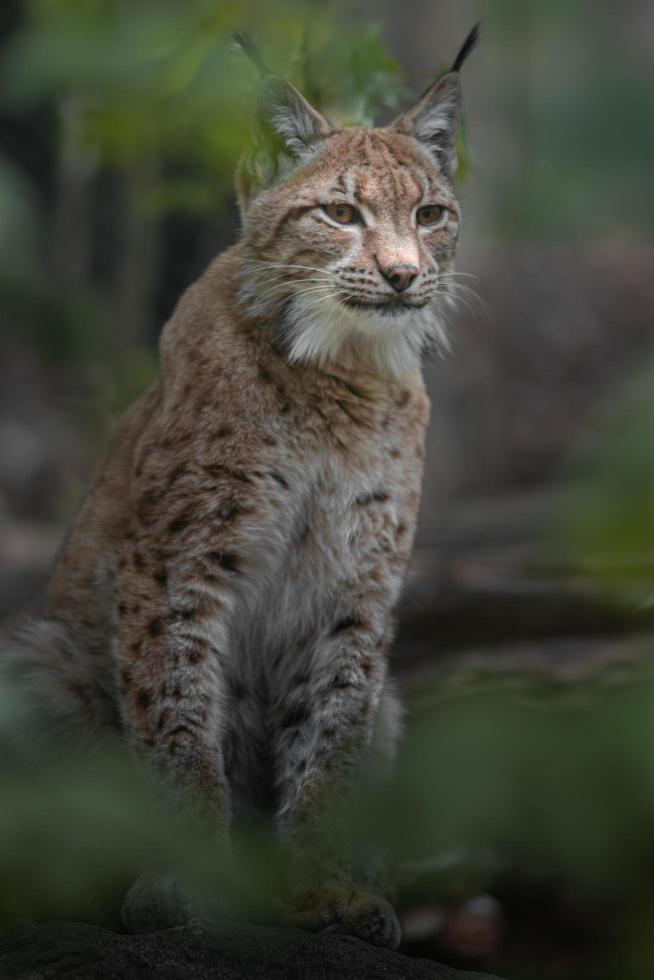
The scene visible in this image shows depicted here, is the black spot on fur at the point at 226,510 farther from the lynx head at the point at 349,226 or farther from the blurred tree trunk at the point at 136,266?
the blurred tree trunk at the point at 136,266

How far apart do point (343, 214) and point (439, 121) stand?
0.43 metres

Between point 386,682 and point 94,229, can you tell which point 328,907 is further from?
point 94,229

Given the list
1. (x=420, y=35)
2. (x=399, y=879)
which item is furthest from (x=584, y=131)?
(x=399, y=879)

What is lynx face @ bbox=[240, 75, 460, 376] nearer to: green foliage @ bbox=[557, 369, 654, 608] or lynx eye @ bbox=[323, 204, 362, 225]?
lynx eye @ bbox=[323, 204, 362, 225]

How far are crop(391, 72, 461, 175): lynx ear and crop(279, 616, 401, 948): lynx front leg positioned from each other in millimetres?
1390

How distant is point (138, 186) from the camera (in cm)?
838

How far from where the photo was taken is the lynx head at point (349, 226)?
3.48m

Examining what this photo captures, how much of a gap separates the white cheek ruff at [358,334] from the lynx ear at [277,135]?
37 centimetres

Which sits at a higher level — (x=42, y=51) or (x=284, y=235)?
(x=42, y=51)

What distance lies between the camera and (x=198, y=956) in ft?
8.99

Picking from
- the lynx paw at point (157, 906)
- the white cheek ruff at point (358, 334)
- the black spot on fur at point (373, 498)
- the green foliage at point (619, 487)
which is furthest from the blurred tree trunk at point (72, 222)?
the green foliage at point (619, 487)

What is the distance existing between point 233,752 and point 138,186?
17.6ft

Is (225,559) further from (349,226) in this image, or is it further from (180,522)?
(349,226)

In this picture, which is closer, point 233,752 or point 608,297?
point 233,752
